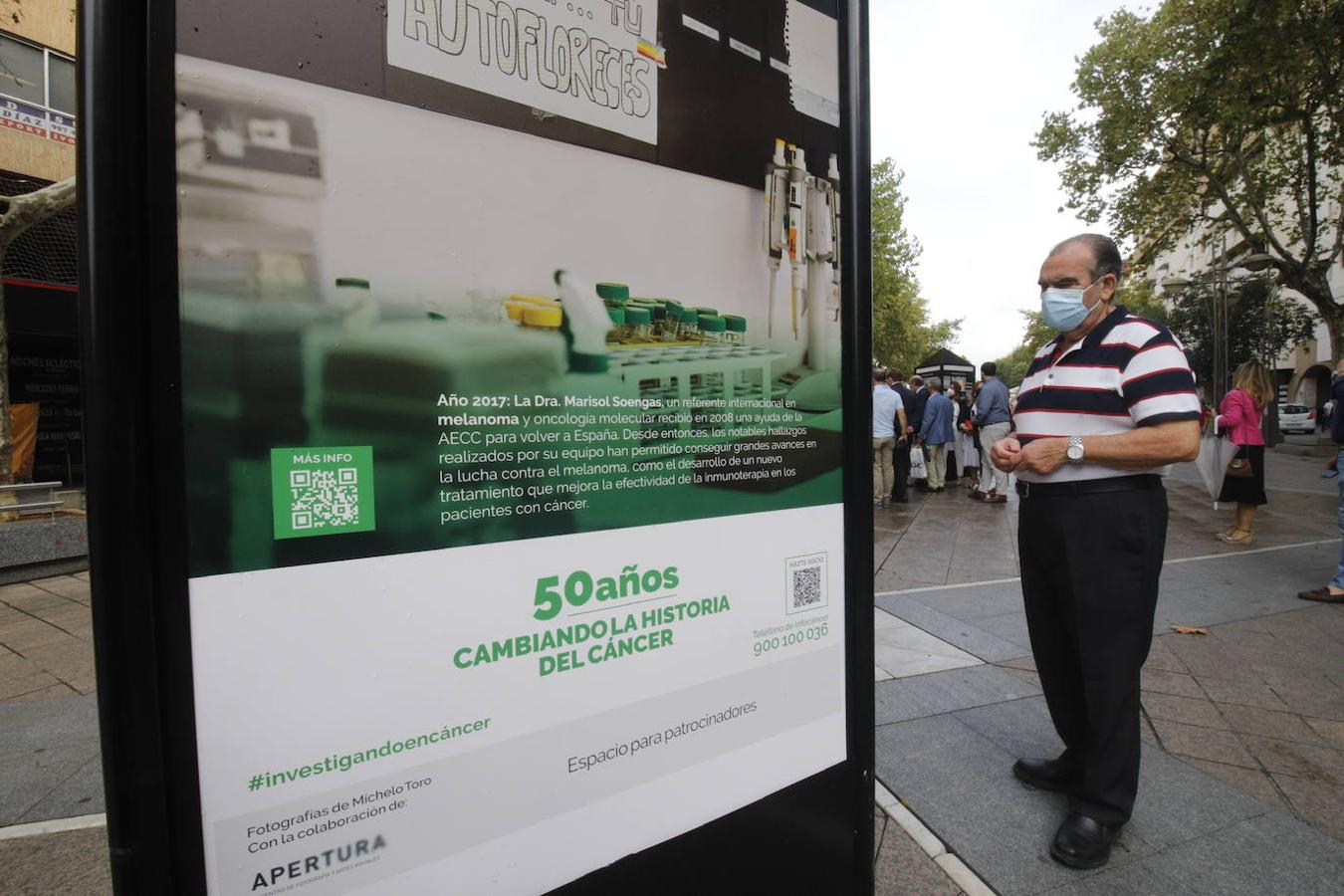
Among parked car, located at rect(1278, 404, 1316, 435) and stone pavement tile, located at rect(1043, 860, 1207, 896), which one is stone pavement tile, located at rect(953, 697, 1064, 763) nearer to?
stone pavement tile, located at rect(1043, 860, 1207, 896)

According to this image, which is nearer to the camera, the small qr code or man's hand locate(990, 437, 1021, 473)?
the small qr code

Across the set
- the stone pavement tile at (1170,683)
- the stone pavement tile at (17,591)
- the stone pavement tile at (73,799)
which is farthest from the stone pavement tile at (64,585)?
the stone pavement tile at (1170,683)

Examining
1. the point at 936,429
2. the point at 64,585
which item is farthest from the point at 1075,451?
the point at 936,429

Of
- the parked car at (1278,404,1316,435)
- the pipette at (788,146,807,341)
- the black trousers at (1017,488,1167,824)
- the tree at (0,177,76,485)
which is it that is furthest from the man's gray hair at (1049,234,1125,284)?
the parked car at (1278,404,1316,435)

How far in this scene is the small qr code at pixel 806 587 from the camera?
64.4 inches

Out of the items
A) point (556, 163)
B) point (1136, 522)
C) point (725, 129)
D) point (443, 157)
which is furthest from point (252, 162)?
point (1136, 522)

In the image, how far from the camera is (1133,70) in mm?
15898

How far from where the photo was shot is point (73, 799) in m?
2.62

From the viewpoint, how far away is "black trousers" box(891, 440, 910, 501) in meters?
10.2

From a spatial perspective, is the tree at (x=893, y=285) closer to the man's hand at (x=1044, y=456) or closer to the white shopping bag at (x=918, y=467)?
the white shopping bag at (x=918, y=467)

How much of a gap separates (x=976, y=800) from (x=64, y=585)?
7.72 m

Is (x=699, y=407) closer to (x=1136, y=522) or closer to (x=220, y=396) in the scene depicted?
(x=220, y=396)

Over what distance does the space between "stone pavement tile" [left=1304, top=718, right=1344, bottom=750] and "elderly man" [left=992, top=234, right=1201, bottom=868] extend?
1540 millimetres

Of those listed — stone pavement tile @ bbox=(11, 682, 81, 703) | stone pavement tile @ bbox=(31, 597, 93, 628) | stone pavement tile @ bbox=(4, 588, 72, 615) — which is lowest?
stone pavement tile @ bbox=(11, 682, 81, 703)
